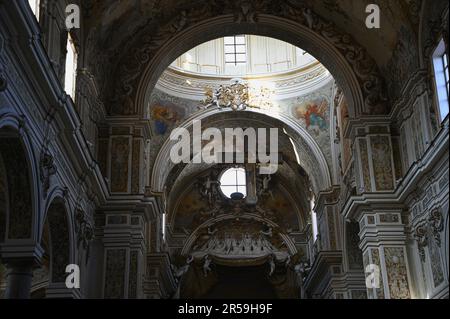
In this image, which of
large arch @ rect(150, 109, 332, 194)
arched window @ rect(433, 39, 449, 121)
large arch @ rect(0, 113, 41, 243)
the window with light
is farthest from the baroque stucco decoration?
the window with light

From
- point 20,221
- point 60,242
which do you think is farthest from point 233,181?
point 20,221

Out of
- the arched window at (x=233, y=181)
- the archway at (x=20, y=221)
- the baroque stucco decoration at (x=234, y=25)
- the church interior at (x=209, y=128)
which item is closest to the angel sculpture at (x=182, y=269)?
the church interior at (x=209, y=128)

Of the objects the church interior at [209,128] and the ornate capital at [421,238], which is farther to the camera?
the ornate capital at [421,238]

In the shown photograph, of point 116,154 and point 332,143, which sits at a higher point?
point 332,143

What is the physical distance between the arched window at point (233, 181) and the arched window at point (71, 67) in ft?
54.0

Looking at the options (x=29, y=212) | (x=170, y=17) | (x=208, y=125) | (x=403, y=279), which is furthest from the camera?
(x=208, y=125)

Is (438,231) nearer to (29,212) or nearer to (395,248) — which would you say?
(395,248)

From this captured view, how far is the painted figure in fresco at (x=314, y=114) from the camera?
25766 mm

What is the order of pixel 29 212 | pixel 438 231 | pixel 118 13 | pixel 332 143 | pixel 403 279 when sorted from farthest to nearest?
pixel 332 143, pixel 118 13, pixel 403 279, pixel 438 231, pixel 29 212

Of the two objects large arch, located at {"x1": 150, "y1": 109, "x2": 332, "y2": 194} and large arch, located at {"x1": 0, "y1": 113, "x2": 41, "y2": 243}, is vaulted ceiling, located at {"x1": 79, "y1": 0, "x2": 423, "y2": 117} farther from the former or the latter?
large arch, located at {"x1": 150, "y1": 109, "x2": 332, "y2": 194}

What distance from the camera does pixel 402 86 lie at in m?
16.8

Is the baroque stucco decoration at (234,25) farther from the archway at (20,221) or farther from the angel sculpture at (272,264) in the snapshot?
the angel sculpture at (272,264)
